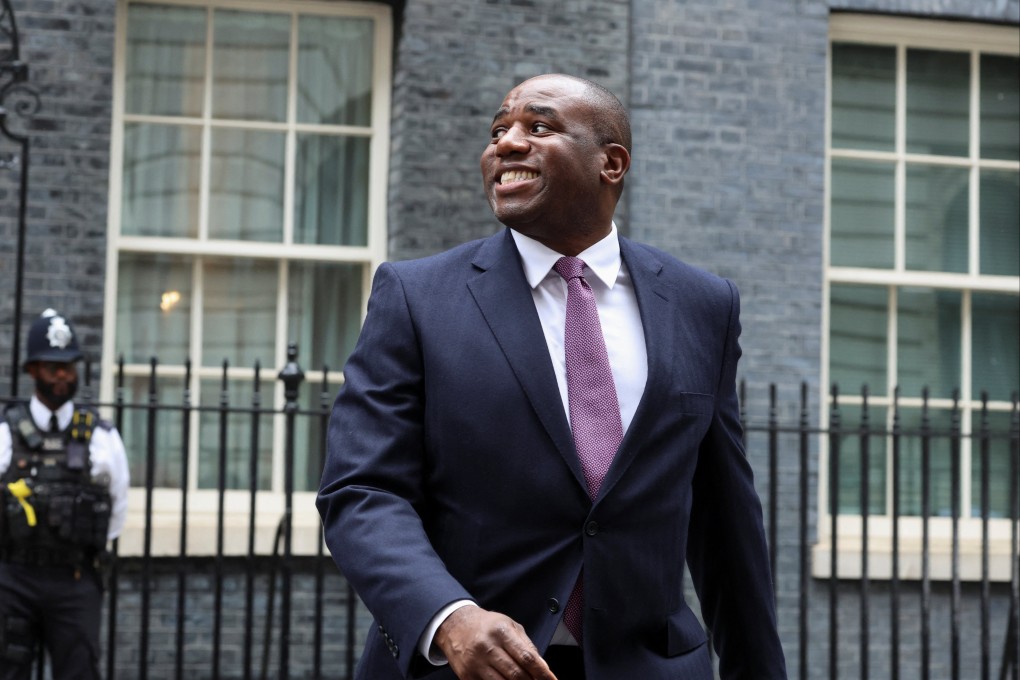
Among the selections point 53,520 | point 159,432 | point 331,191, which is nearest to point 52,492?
point 53,520

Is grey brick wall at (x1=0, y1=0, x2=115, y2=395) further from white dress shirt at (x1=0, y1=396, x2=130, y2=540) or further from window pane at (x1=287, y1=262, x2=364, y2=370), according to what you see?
window pane at (x1=287, y1=262, x2=364, y2=370)

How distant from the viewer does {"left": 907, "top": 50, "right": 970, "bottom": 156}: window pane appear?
29.3 ft

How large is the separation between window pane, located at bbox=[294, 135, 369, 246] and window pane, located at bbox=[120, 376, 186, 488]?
3.41 feet

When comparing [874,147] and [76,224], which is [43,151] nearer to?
[76,224]

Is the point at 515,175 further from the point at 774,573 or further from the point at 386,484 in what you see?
the point at 774,573

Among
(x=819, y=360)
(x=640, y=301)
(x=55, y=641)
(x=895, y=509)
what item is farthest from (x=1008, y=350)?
(x=640, y=301)

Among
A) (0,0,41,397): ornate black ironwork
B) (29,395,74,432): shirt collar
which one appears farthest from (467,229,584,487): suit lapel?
(0,0,41,397): ornate black ironwork

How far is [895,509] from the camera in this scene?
723cm

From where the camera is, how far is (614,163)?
2.97 meters

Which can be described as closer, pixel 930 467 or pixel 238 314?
pixel 238 314

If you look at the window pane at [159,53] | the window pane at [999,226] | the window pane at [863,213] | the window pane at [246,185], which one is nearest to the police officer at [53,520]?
the window pane at [246,185]

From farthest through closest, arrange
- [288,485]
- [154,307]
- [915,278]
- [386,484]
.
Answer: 1. [915,278]
2. [154,307]
3. [288,485]
4. [386,484]

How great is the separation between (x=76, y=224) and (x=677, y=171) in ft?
10.2

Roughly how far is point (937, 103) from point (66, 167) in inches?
190
